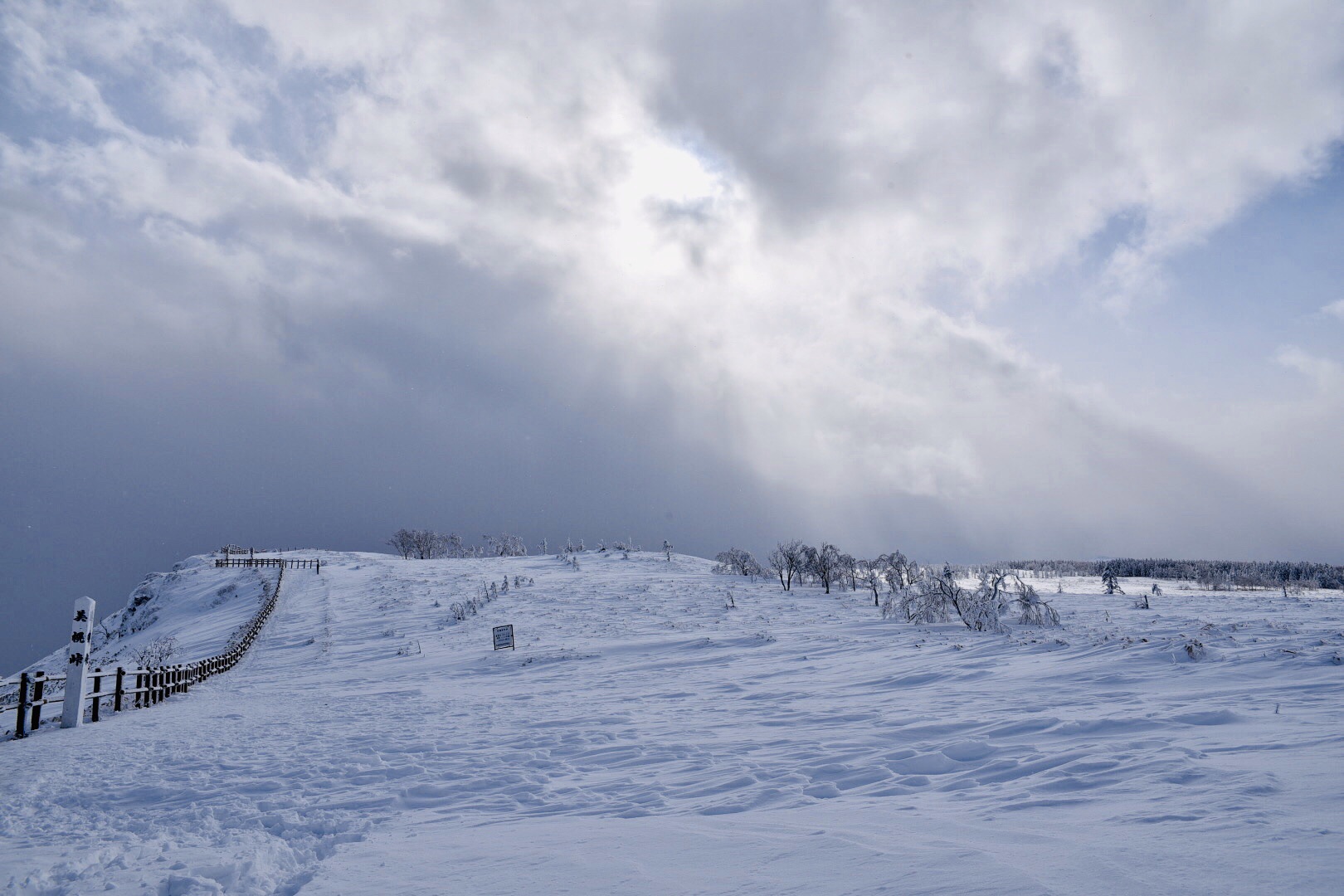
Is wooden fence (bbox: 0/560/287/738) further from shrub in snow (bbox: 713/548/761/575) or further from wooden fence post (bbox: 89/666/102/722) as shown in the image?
shrub in snow (bbox: 713/548/761/575)

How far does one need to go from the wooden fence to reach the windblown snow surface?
2.17 feet

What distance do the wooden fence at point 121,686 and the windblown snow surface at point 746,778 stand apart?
660mm

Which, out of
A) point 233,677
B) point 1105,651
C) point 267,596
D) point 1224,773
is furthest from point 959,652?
point 267,596

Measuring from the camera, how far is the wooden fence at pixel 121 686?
445 inches

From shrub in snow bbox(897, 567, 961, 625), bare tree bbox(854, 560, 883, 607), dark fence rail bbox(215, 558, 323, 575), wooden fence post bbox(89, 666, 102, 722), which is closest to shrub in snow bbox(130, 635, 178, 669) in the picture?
wooden fence post bbox(89, 666, 102, 722)

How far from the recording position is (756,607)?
28219mm

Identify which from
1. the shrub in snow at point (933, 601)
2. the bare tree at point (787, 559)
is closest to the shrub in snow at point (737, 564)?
the bare tree at point (787, 559)

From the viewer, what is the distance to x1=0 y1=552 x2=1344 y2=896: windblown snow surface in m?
4.27

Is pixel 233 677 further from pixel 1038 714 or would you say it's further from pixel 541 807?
pixel 1038 714

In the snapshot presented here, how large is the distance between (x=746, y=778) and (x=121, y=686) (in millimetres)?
14594

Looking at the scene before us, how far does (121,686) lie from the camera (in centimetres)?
1408

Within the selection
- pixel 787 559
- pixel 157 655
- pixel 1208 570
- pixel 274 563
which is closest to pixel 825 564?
pixel 787 559

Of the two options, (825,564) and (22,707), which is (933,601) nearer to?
(825,564)

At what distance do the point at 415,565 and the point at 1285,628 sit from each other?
168ft
